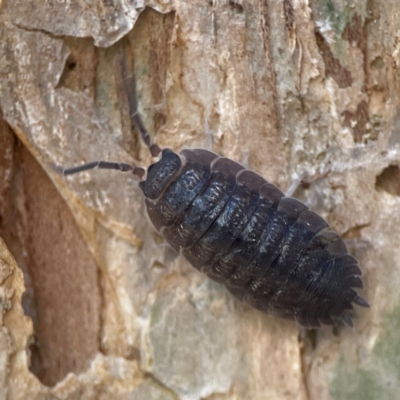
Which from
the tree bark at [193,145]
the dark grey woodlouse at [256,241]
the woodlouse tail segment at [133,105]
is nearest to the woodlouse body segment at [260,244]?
the dark grey woodlouse at [256,241]

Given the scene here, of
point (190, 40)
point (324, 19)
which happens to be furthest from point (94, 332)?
point (324, 19)

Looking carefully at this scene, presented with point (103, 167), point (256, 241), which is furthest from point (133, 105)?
point (256, 241)

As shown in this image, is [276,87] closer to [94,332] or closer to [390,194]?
[390,194]

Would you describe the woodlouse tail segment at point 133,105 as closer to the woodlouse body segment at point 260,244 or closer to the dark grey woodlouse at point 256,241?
the dark grey woodlouse at point 256,241

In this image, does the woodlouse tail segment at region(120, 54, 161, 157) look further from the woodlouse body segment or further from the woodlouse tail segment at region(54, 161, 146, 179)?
the woodlouse body segment

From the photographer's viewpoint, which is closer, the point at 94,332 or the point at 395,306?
the point at 395,306
